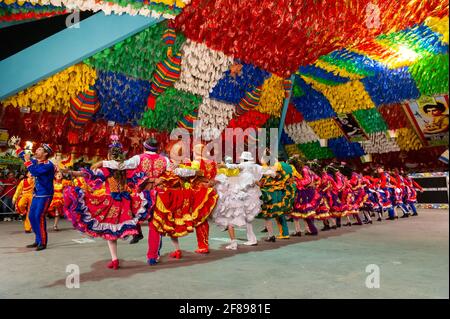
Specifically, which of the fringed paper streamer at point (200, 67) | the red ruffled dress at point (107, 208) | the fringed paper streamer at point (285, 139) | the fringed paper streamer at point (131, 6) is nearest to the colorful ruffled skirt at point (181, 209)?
the red ruffled dress at point (107, 208)

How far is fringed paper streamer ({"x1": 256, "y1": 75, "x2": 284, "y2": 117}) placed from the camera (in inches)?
418

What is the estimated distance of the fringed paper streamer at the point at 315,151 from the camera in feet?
50.5

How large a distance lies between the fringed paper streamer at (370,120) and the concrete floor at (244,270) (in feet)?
24.2

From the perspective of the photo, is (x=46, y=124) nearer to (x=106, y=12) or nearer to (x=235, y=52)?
(x=106, y=12)

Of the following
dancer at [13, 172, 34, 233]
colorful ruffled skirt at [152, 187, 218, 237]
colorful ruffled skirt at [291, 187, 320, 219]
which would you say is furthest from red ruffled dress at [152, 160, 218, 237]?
dancer at [13, 172, 34, 233]

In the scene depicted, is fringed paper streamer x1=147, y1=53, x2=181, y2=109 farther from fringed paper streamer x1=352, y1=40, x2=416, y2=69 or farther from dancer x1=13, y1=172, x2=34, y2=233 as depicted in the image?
fringed paper streamer x1=352, y1=40, x2=416, y2=69

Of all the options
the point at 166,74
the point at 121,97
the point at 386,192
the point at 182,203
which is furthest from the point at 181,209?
the point at 386,192

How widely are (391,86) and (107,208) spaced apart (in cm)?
1005

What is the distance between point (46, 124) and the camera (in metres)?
8.58

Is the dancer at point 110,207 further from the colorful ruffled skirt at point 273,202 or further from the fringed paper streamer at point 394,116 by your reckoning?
the fringed paper streamer at point 394,116

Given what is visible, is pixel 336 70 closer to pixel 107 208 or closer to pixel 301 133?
pixel 301 133

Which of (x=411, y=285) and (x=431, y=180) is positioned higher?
(x=431, y=180)
